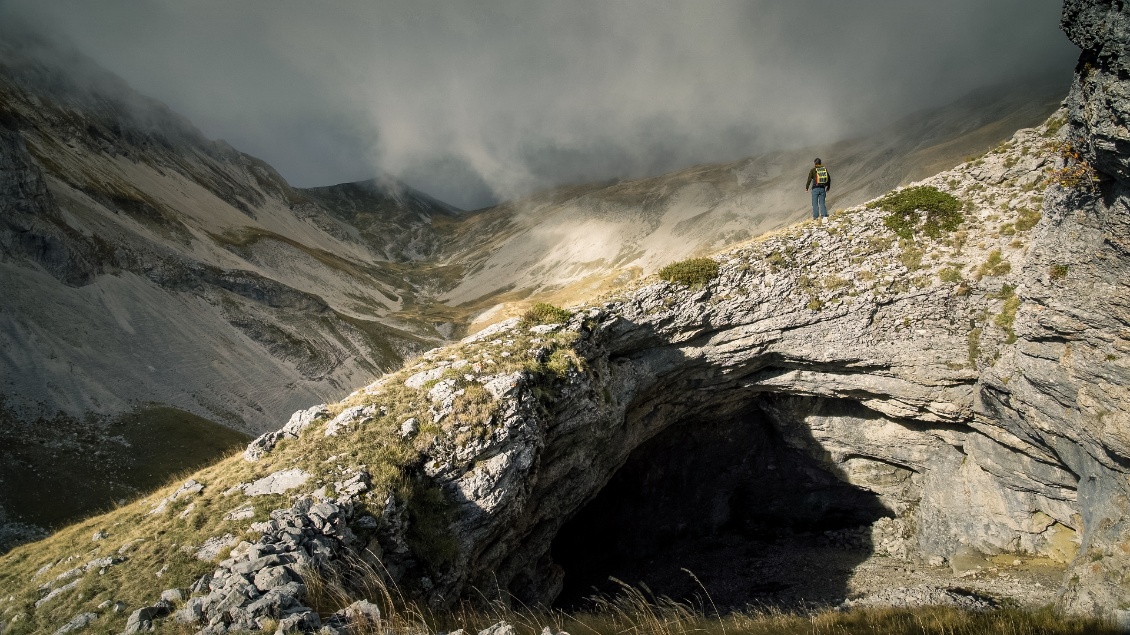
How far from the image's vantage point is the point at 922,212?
2027cm

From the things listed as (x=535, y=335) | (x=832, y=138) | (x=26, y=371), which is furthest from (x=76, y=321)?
(x=832, y=138)

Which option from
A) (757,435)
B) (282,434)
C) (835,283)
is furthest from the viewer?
(757,435)

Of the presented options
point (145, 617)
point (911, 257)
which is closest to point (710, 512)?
→ point (911, 257)

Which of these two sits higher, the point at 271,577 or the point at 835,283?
the point at 835,283

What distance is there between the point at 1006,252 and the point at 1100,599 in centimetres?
1172

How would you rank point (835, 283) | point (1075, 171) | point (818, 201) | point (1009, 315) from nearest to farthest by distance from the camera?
point (1075, 171), point (1009, 315), point (835, 283), point (818, 201)

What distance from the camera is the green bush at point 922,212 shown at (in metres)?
19.8

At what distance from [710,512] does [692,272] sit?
631 inches

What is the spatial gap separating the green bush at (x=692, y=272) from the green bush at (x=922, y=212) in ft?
26.2

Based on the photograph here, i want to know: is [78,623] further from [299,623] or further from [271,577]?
[299,623]

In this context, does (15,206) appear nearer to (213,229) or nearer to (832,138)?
(213,229)

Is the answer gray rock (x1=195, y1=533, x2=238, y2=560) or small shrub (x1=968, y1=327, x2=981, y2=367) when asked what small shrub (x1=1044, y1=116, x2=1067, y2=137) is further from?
gray rock (x1=195, y1=533, x2=238, y2=560)

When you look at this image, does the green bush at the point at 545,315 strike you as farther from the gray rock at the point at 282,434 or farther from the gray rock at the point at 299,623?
the gray rock at the point at 299,623

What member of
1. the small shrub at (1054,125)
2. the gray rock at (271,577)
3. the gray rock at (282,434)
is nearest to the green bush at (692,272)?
the small shrub at (1054,125)
